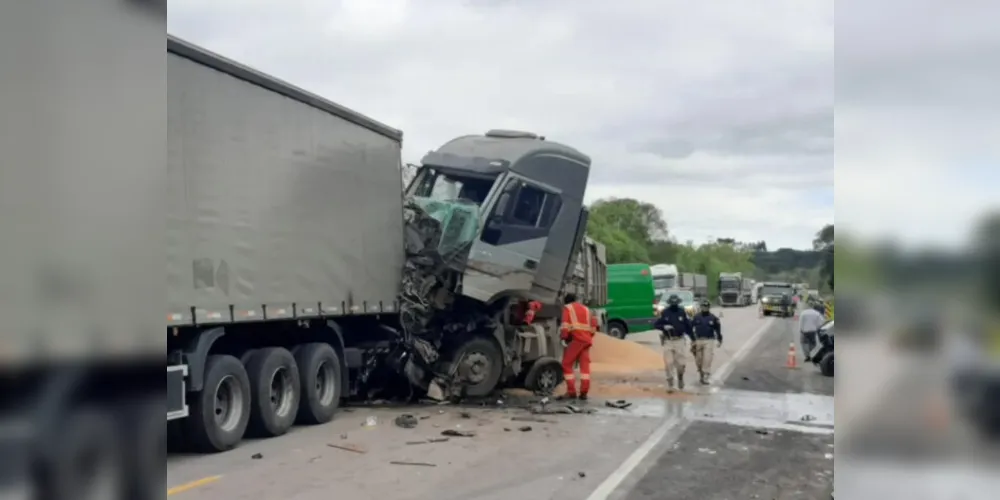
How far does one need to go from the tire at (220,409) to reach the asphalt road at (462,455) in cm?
17

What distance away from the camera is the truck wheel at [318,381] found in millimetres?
10242

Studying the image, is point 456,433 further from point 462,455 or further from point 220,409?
point 220,409

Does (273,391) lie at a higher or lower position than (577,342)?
lower

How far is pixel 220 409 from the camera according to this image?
8.87 meters

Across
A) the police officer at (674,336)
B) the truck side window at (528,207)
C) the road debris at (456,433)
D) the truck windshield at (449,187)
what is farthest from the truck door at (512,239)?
the police officer at (674,336)

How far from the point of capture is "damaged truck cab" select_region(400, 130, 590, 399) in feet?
38.9

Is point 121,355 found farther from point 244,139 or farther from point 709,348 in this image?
point 709,348

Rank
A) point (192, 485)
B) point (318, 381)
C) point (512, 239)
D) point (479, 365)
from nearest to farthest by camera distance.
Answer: point (192, 485) < point (318, 381) < point (512, 239) < point (479, 365)

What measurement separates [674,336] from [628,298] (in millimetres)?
12726

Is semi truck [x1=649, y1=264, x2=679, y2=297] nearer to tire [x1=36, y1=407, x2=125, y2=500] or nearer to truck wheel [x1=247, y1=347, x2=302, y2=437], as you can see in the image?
truck wheel [x1=247, y1=347, x2=302, y2=437]

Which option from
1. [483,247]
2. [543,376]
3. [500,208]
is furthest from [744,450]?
[543,376]

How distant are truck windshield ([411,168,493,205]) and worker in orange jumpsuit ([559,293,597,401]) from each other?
2.19m

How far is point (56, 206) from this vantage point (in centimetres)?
158

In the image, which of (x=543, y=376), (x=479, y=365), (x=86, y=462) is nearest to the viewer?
(x=86, y=462)
